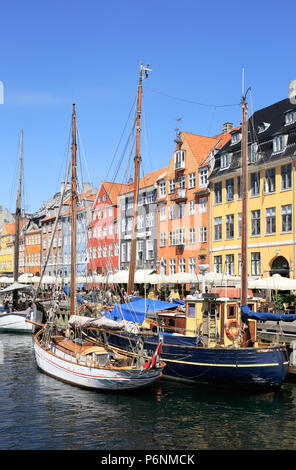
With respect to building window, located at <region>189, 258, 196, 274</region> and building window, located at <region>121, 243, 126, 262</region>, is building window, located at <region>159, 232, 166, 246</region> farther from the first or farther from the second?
building window, located at <region>121, 243, 126, 262</region>

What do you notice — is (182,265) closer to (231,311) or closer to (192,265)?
(192,265)

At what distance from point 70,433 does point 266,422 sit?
22.5 ft

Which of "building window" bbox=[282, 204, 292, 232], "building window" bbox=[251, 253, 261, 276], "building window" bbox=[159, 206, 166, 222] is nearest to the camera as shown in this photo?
"building window" bbox=[282, 204, 292, 232]

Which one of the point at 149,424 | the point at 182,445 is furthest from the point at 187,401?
the point at 182,445

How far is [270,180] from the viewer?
146 feet

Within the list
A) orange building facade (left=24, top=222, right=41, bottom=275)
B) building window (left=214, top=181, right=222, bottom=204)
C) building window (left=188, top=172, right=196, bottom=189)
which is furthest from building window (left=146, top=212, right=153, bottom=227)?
orange building facade (left=24, top=222, right=41, bottom=275)

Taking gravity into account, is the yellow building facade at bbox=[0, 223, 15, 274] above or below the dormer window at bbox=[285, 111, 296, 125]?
below

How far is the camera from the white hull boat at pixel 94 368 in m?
20.9

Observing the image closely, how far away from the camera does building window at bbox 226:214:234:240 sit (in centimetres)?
4897

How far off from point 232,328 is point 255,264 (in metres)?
22.5

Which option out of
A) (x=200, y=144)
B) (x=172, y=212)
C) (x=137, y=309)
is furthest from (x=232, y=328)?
(x=200, y=144)

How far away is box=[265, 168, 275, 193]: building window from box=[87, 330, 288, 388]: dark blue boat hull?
24.2 metres
